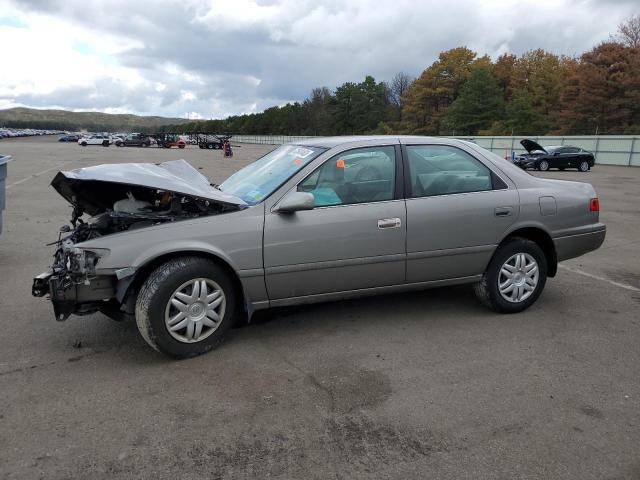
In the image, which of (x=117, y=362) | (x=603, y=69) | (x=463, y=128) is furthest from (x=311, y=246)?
(x=463, y=128)

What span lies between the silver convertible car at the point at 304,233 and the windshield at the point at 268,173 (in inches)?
0.7

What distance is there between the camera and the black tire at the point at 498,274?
4.52 metres

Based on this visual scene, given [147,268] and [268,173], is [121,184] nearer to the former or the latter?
[147,268]

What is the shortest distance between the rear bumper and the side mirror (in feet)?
7.88

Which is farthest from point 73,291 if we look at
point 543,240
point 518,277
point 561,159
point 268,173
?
point 561,159

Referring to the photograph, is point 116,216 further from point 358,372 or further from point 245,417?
point 358,372

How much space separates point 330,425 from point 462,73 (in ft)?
257

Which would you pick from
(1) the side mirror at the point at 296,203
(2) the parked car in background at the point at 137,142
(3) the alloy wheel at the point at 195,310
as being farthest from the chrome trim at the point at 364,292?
(2) the parked car in background at the point at 137,142

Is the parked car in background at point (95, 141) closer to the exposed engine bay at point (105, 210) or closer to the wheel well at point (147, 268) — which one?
the exposed engine bay at point (105, 210)

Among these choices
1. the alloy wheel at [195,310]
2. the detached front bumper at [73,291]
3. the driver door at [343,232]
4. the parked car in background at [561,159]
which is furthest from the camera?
the parked car in background at [561,159]

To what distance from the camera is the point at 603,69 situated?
46.4m

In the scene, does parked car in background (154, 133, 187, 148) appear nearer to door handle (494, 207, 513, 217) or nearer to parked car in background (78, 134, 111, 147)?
parked car in background (78, 134, 111, 147)

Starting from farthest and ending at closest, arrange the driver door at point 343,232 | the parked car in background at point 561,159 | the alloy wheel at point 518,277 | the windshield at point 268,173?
1. the parked car in background at point 561,159
2. the alloy wheel at point 518,277
3. the windshield at point 268,173
4. the driver door at point 343,232

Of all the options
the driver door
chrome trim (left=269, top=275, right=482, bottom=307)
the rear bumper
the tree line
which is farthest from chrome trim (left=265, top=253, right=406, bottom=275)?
the tree line
